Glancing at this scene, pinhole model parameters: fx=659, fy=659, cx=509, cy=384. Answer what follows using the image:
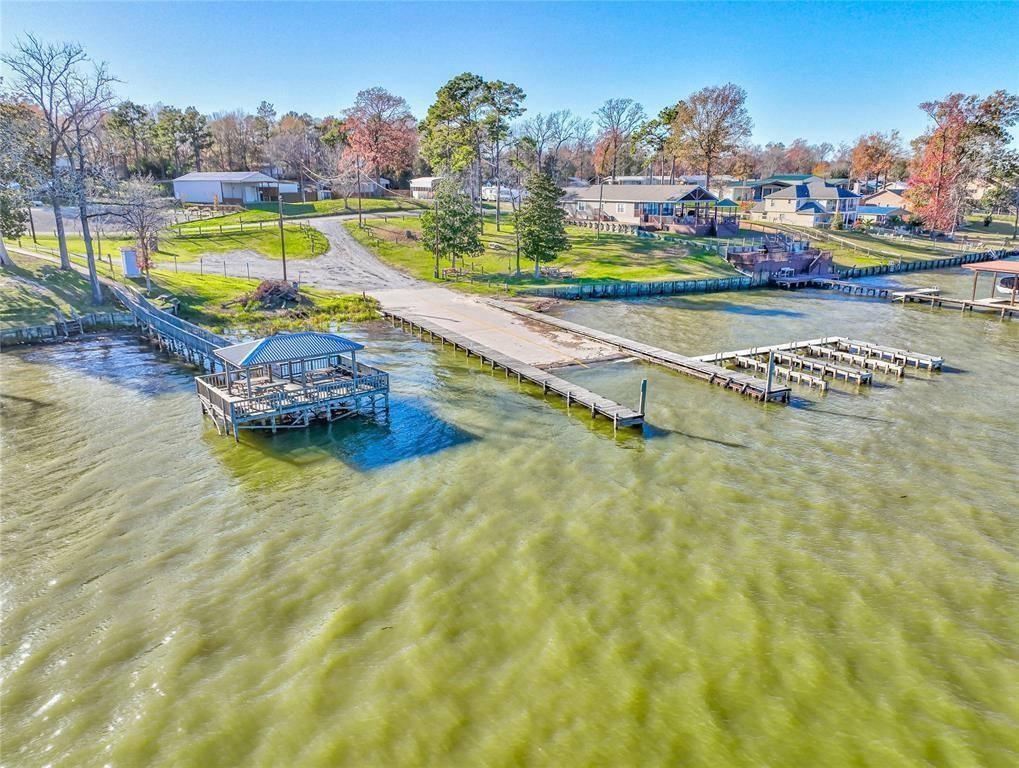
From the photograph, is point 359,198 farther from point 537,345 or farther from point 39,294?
point 537,345

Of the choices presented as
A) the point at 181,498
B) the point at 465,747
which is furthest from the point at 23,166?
the point at 465,747

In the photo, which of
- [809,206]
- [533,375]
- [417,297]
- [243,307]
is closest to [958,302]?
[533,375]

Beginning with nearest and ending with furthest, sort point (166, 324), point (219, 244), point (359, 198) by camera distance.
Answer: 1. point (166, 324)
2. point (219, 244)
3. point (359, 198)

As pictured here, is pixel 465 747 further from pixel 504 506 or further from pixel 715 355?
pixel 715 355

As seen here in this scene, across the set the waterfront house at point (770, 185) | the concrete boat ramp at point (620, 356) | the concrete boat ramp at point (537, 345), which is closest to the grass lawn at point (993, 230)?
the waterfront house at point (770, 185)

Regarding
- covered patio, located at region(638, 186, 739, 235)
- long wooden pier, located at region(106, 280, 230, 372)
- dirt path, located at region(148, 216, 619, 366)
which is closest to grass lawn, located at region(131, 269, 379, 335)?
long wooden pier, located at region(106, 280, 230, 372)
